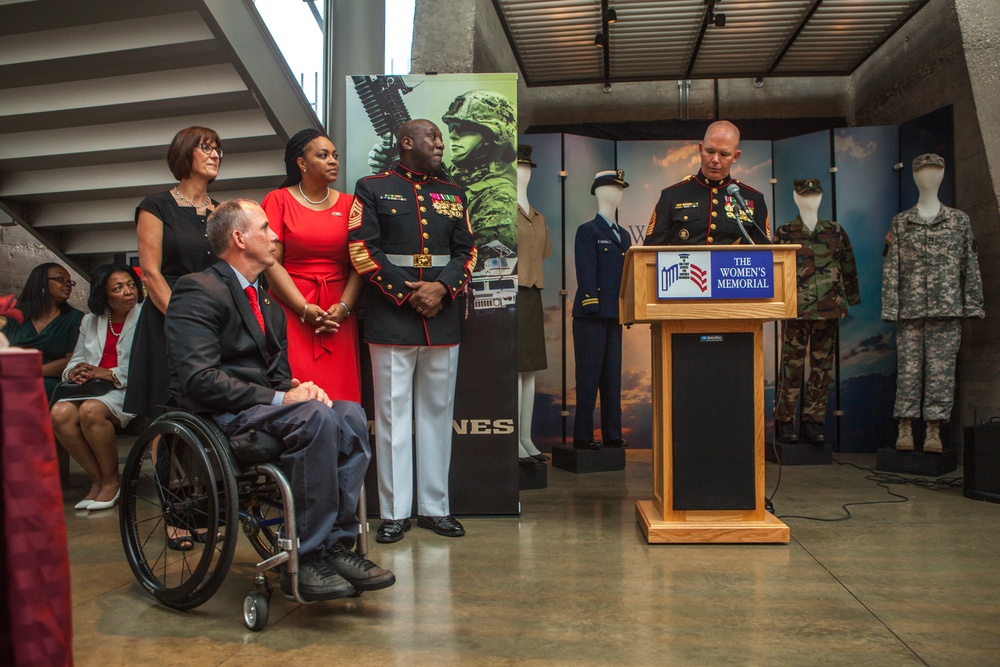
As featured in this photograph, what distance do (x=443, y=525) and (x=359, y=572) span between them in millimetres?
1058

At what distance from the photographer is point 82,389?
406 cm

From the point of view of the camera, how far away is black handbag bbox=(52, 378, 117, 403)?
13.2ft

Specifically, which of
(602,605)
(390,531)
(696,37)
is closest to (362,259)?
(390,531)

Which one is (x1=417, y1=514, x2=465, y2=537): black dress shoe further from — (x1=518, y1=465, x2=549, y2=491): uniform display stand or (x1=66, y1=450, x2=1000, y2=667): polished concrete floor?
(x1=518, y1=465, x2=549, y2=491): uniform display stand

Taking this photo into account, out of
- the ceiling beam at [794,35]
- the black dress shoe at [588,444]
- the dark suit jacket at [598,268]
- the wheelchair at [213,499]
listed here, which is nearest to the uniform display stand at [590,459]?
the black dress shoe at [588,444]

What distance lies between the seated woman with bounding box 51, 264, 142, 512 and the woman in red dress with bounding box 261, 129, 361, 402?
51.6 inches

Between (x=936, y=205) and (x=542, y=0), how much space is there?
9.57 ft

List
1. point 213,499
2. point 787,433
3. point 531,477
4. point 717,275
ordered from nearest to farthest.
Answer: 1. point 213,499
2. point 717,275
3. point 531,477
4. point 787,433

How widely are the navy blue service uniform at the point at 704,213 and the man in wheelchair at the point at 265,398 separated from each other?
1872 millimetres

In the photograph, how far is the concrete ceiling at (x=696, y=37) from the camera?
562 centimetres

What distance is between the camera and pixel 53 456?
1325mm

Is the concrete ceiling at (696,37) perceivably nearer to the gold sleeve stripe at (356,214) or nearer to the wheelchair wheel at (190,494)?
the gold sleeve stripe at (356,214)

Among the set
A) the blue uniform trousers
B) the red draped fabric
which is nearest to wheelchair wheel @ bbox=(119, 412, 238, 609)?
the red draped fabric

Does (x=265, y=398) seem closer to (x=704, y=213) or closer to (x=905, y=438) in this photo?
(x=704, y=213)
